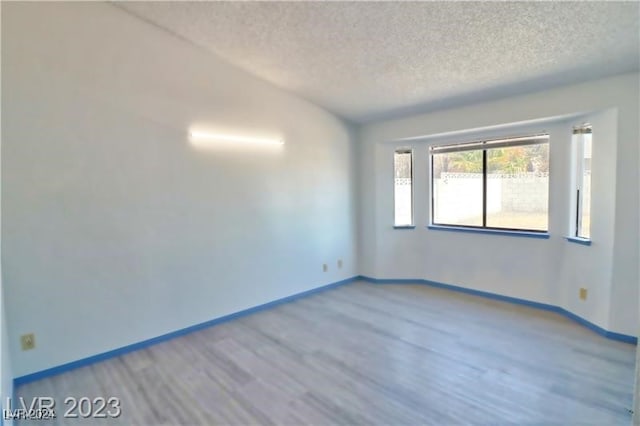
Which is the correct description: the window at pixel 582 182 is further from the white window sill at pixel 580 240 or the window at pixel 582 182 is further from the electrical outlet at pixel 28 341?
the electrical outlet at pixel 28 341

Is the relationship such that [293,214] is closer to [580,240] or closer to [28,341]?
[28,341]

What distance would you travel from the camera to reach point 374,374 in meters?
2.72

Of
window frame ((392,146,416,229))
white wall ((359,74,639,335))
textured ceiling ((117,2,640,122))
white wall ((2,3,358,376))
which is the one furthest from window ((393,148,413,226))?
white wall ((2,3,358,376))

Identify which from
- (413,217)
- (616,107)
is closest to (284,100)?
(413,217)

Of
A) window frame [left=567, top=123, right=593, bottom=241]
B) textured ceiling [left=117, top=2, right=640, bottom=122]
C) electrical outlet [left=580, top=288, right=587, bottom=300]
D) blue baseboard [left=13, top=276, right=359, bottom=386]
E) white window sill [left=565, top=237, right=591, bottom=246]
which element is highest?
textured ceiling [left=117, top=2, right=640, bottom=122]

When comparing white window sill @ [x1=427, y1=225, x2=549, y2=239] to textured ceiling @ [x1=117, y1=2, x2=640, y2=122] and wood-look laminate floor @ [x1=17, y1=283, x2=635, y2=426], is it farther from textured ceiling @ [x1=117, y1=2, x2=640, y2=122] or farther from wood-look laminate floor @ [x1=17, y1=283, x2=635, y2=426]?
textured ceiling @ [x1=117, y1=2, x2=640, y2=122]

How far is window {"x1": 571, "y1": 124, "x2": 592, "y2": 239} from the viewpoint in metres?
3.56

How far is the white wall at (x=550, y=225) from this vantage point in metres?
3.12

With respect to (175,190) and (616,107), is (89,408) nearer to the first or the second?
(175,190)

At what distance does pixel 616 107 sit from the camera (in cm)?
313

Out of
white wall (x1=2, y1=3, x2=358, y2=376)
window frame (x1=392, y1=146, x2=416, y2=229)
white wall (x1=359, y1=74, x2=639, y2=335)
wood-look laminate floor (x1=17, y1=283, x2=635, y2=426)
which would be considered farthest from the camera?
window frame (x1=392, y1=146, x2=416, y2=229)

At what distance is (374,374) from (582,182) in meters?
3.04

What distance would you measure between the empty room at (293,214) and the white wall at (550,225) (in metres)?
0.02

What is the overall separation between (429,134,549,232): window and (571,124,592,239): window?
1.03 ft
